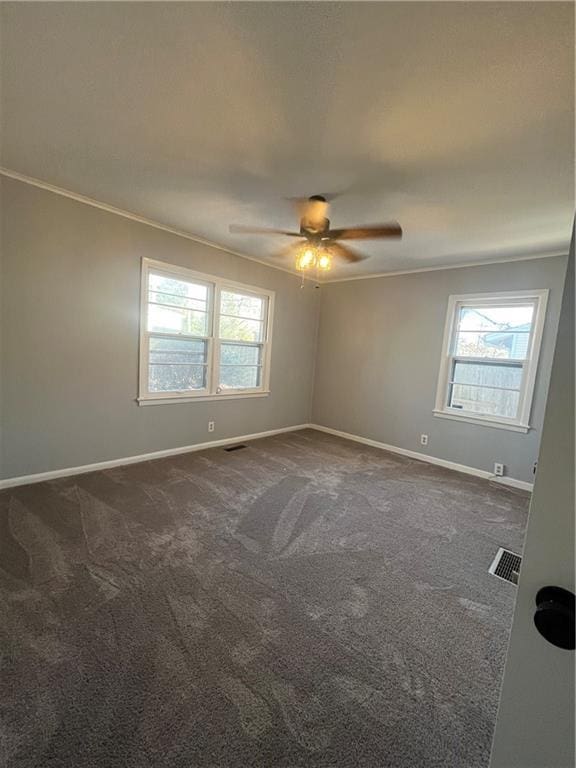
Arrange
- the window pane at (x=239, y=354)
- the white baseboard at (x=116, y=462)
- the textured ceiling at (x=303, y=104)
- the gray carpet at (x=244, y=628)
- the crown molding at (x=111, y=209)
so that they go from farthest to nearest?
the window pane at (x=239, y=354) < the white baseboard at (x=116, y=462) < the crown molding at (x=111, y=209) < the textured ceiling at (x=303, y=104) < the gray carpet at (x=244, y=628)

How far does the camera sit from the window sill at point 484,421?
146 inches

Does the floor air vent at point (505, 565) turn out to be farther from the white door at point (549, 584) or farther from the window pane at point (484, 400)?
the white door at point (549, 584)

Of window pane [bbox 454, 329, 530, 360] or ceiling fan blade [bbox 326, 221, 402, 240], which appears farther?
window pane [bbox 454, 329, 530, 360]

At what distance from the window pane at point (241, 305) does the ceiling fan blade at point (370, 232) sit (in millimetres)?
2054

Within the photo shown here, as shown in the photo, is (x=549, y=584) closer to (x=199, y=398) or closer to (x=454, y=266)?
(x=199, y=398)

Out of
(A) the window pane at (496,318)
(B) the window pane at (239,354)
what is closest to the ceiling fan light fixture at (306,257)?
(B) the window pane at (239,354)

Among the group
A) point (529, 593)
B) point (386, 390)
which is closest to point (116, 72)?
point (529, 593)

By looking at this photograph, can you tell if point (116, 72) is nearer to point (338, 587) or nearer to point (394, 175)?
point (394, 175)

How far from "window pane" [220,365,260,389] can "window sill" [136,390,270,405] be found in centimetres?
12

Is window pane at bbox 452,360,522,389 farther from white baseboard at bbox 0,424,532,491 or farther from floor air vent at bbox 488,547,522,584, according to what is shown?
floor air vent at bbox 488,547,522,584

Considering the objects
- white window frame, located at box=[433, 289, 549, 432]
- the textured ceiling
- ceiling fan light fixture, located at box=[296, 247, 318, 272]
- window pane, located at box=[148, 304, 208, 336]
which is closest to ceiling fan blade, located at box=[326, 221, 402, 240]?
ceiling fan light fixture, located at box=[296, 247, 318, 272]

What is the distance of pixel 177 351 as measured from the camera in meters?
3.95

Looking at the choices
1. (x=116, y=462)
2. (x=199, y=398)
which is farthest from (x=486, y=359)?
(x=116, y=462)

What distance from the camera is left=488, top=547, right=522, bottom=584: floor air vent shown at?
2186mm
